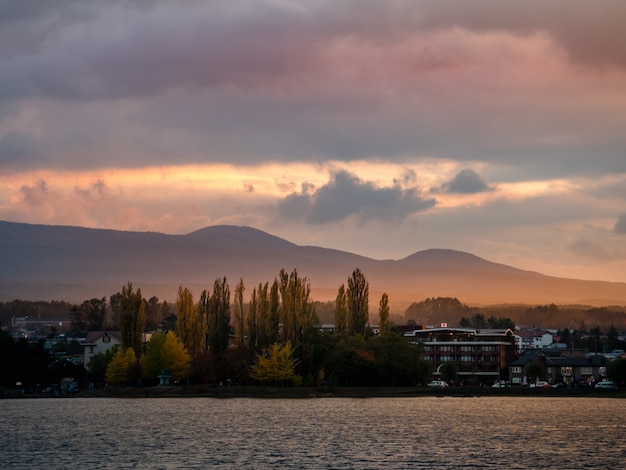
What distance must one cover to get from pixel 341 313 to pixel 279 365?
2108 centimetres

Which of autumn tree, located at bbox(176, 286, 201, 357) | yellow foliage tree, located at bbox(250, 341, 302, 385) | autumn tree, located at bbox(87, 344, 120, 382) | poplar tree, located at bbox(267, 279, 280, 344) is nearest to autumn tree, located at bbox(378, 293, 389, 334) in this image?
poplar tree, located at bbox(267, 279, 280, 344)

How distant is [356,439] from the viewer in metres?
78.8

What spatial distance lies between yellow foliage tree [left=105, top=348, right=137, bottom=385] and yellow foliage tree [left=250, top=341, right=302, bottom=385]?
1861cm

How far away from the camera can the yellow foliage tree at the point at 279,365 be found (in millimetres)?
145375

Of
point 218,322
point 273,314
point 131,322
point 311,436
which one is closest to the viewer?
point 311,436

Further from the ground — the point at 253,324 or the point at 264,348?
the point at 253,324

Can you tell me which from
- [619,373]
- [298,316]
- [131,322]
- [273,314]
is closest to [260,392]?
[273,314]

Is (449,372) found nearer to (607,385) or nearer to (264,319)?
(607,385)

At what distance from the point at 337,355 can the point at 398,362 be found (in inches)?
389

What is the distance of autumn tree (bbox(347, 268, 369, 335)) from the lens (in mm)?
162750

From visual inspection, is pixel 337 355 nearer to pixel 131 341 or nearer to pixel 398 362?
pixel 398 362

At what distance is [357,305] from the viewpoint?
6506 inches

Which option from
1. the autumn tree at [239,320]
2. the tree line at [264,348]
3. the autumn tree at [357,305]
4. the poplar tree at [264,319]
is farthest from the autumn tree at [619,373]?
the autumn tree at [239,320]

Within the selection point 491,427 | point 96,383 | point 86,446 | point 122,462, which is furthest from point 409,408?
point 96,383
